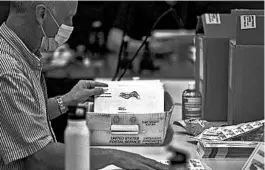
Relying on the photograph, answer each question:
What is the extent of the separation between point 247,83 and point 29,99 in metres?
0.95

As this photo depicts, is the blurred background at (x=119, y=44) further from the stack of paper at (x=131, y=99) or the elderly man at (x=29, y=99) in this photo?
the elderly man at (x=29, y=99)

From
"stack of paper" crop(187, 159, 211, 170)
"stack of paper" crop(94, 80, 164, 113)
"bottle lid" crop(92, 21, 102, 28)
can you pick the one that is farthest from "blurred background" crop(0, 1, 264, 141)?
"stack of paper" crop(187, 159, 211, 170)

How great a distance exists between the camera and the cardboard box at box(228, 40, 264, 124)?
6.88 feet

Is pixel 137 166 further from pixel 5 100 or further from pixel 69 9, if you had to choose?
pixel 69 9

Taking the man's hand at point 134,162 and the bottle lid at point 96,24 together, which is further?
the bottle lid at point 96,24

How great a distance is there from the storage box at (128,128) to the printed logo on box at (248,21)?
0.49 meters

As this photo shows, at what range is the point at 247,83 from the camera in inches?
83.1

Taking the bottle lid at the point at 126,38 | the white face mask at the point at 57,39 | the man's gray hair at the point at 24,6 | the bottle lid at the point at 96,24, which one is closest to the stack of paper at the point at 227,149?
the white face mask at the point at 57,39

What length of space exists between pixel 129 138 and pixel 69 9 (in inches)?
21.2

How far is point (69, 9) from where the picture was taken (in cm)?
184

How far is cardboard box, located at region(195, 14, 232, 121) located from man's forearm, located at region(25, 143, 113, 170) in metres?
0.93

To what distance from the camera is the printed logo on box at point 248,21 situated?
2.07 meters

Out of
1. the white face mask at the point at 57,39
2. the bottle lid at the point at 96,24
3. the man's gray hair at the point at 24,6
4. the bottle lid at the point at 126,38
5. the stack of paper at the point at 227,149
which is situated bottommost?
the stack of paper at the point at 227,149

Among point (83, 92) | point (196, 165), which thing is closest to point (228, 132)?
point (196, 165)
